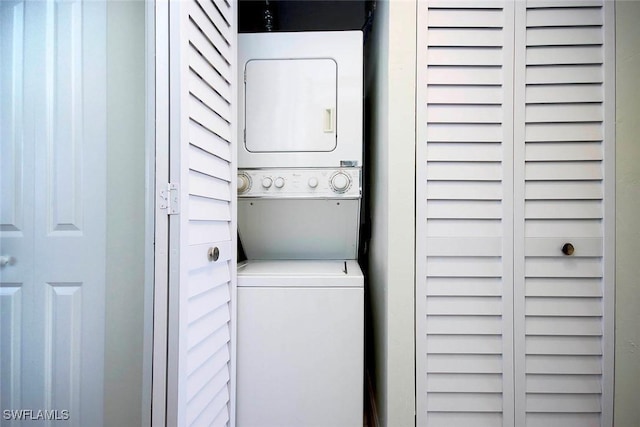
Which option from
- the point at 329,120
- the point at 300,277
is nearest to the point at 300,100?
the point at 329,120

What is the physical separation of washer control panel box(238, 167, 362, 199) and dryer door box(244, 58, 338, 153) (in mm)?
122

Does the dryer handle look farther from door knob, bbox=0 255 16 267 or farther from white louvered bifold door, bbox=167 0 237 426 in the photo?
door knob, bbox=0 255 16 267

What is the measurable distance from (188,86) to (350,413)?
158 cm

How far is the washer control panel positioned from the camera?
1.55 meters

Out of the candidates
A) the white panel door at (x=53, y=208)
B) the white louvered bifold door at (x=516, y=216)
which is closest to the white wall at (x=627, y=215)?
Answer: the white louvered bifold door at (x=516, y=216)

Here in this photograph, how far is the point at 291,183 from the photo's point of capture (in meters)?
1.56

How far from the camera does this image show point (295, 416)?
1.34 meters

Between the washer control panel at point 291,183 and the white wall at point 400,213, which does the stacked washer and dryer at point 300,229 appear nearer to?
the washer control panel at point 291,183

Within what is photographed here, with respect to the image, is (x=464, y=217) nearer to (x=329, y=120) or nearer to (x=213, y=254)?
(x=329, y=120)

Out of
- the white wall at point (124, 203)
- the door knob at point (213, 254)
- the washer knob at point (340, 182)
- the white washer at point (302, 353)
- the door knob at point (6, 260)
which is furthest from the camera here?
the washer knob at point (340, 182)

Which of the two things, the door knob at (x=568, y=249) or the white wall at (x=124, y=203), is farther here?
the door knob at (x=568, y=249)

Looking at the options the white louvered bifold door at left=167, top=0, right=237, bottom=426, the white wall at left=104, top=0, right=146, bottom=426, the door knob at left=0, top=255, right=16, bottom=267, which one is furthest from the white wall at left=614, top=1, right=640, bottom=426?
the door knob at left=0, top=255, right=16, bottom=267

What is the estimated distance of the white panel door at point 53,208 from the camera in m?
0.90

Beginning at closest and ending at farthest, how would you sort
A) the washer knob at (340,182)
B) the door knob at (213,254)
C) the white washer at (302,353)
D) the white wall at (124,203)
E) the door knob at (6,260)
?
the door knob at (6,260)
the white wall at (124,203)
the door knob at (213,254)
the white washer at (302,353)
the washer knob at (340,182)
